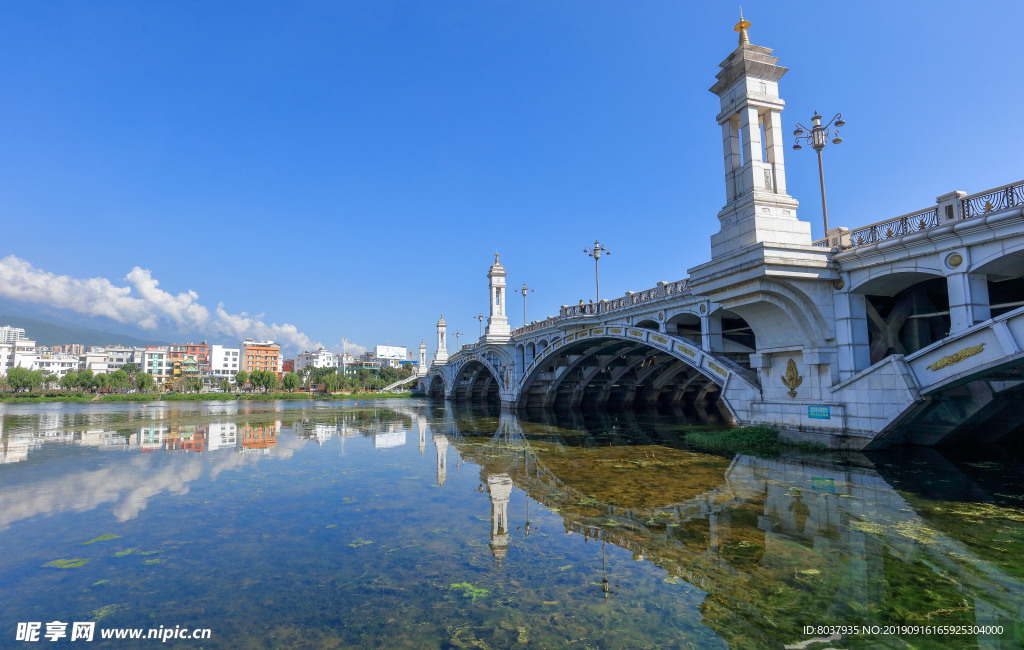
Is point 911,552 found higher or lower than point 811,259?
lower

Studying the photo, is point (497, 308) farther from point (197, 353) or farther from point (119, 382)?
point (197, 353)

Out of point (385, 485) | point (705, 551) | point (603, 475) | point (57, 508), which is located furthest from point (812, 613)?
point (57, 508)

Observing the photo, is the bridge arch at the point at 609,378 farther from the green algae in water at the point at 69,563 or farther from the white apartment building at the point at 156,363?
the white apartment building at the point at 156,363

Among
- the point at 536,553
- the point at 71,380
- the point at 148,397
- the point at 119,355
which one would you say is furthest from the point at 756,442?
the point at 119,355

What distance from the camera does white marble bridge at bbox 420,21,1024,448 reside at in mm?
12344

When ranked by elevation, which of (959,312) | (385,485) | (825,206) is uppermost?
(825,206)

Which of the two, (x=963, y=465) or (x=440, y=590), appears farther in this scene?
(x=963, y=465)

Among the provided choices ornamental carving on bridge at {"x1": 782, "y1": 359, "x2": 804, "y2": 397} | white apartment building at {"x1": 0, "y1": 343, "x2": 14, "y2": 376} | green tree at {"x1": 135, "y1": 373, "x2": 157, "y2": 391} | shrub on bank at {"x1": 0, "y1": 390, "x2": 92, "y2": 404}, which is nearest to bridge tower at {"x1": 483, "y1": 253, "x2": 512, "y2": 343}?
ornamental carving on bridge at {"x1": 782, "y1": 359, "x2": 804, "y2": 397}

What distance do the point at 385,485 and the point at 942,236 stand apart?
53.7ft

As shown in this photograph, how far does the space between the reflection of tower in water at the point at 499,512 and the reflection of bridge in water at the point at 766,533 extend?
1.0 inches

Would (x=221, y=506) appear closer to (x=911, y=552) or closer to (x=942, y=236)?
(x=911, y=552)

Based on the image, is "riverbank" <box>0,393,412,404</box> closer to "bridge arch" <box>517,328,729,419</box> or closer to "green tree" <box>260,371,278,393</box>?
"green tree" <box>260,371,278,393</box>

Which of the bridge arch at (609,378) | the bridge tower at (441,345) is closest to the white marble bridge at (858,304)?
the bridge arch at (609,378)

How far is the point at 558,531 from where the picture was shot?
29.5ft
